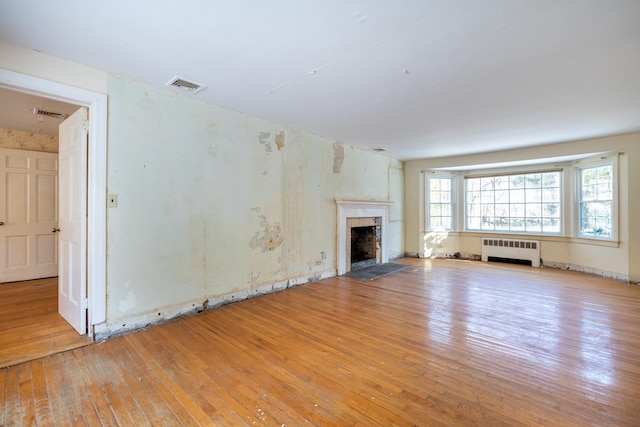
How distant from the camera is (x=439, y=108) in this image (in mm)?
3488

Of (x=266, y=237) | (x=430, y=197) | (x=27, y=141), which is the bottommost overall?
(x=266, y=237)

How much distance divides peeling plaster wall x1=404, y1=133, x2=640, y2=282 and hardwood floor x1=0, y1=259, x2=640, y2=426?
177cm

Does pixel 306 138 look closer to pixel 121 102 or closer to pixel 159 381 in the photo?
pixel 121 102

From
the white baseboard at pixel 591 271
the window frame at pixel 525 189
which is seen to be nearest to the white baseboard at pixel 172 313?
the window frame at pixel 525 189

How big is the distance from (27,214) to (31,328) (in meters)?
2.77

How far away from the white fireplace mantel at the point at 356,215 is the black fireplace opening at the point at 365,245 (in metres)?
0.18

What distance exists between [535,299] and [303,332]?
3.19m

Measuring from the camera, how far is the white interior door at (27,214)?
4.36 m

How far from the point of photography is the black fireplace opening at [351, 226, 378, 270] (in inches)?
245

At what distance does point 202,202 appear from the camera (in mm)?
3316

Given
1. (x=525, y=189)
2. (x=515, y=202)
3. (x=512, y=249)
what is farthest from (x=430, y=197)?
(x=512, y=249)

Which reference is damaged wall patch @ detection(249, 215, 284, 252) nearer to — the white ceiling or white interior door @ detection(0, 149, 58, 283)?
the white ceiling

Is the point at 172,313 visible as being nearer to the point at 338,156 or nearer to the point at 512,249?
the point at 338,156

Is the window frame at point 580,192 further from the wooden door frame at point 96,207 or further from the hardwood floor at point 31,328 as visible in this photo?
the hardwood floor at point 31,328
